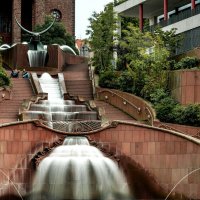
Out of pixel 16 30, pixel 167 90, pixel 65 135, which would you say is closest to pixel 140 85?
pixel 167 90

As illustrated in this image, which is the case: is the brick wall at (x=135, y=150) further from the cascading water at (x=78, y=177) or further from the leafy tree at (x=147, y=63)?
the leafy tree at (x=147, y=63)

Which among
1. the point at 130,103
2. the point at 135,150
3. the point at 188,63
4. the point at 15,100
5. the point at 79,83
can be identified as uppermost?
the point at 188,63

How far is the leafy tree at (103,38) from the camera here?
187 feet

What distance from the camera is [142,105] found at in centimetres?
4081

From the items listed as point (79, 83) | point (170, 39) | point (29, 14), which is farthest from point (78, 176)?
point (29, 14)

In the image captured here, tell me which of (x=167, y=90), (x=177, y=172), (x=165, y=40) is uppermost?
(x=165, y=40)

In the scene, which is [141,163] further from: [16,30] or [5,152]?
[16,30]

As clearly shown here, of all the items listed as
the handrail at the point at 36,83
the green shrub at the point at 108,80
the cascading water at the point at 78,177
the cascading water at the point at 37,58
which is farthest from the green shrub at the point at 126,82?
the cascading water at the point at 78,177

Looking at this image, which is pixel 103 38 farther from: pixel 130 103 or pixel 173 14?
pixel 130 103

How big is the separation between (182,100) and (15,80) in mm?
12257

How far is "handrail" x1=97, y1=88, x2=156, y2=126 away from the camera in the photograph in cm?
3941

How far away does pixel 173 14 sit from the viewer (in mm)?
62438

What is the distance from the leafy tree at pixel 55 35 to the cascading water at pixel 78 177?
43511mm

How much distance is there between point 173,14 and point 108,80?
16.0 metres
